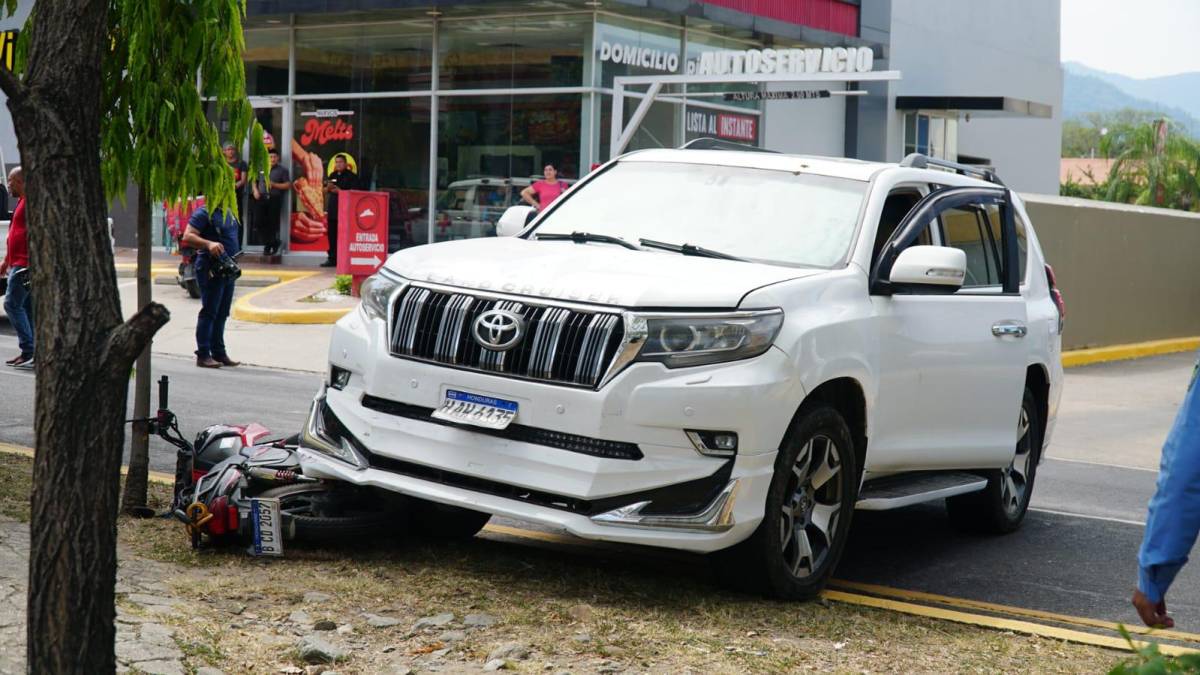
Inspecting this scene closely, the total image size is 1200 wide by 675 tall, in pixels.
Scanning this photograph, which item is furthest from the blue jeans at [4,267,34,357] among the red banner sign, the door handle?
the door handle

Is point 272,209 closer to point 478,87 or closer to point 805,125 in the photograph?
point 478,87

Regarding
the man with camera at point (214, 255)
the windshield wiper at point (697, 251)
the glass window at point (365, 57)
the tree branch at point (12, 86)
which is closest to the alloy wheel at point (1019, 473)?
the windshield wiper at point (697, 251)

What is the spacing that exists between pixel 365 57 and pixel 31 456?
18.6 m

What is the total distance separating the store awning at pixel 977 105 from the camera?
2852cm

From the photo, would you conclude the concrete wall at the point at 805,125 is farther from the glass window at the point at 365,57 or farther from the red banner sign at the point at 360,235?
the red banner sign at the point at 360,235

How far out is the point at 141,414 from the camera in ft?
23.2

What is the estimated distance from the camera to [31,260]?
3562mm

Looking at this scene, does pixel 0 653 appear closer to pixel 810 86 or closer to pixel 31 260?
pixel 31 260

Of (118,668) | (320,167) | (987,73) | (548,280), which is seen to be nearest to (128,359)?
(118,668)

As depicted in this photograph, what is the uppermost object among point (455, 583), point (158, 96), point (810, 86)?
point (810, 86)

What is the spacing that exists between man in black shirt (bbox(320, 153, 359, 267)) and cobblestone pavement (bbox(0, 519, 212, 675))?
66.3ft

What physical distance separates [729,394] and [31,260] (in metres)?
2.82

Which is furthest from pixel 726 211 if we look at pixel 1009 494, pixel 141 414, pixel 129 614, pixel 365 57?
pixel 365 57

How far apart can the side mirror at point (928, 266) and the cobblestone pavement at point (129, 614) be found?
10.6ft
